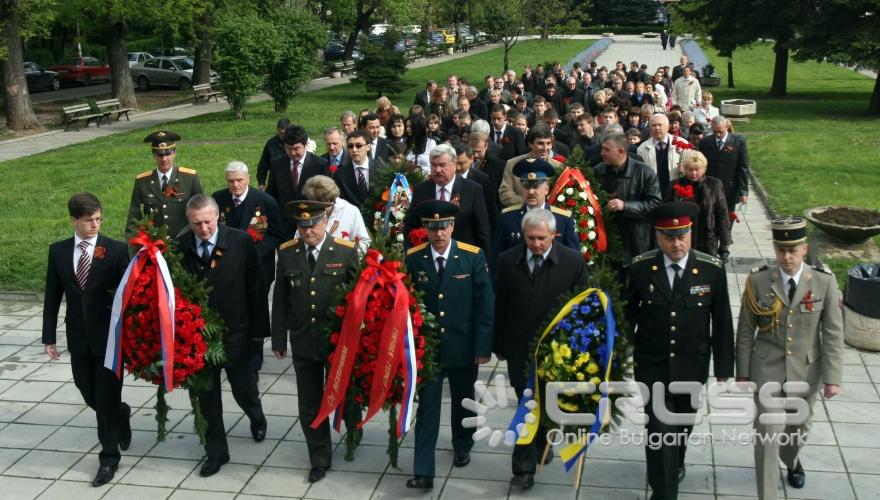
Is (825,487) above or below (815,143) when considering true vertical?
above

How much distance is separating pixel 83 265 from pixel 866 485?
572cm

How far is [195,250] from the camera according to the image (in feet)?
23.4

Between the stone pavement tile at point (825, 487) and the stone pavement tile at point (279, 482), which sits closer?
the stone pavement tile at point (825, 487)

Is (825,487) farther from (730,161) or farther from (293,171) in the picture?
(293,171)

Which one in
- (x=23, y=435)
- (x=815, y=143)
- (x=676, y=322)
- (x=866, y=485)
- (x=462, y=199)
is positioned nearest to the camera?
(x=676, y=322)

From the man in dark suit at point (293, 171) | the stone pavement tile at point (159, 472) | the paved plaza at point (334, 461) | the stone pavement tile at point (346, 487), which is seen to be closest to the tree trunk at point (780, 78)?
the paved plaza at point (334, 461)

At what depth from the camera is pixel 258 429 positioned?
775 centimetres

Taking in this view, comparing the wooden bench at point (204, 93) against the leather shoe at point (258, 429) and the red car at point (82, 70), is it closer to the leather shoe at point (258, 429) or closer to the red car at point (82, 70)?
the red car at point (82, 70)

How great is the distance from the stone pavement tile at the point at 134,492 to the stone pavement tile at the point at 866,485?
475cm

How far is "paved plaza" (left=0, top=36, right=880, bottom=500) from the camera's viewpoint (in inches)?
269

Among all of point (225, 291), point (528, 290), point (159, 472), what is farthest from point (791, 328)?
point (159, 472)

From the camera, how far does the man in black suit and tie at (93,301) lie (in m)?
7.07

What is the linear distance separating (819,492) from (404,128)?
7.45 metres

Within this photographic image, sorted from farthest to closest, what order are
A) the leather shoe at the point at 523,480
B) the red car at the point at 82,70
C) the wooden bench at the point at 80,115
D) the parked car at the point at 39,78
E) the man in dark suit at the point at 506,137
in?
the red car at the point at 82,70 → the parked car at the point at 39,78 → the wooden bench at the point at 80,115 → the man in dark suit at the point at 506,137 → the leather shoe at the point at 523,480
